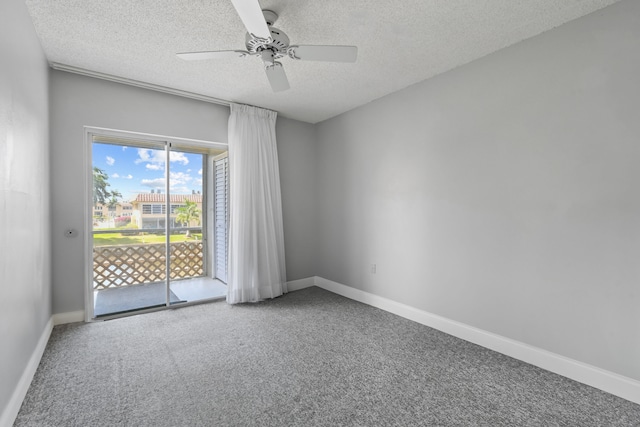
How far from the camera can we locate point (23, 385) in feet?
5.98

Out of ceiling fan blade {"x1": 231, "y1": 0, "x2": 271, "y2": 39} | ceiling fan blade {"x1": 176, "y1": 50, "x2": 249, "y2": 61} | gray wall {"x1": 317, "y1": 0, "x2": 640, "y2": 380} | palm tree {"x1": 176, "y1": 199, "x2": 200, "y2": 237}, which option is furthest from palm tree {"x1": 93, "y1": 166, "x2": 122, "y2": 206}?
gray wall {"x1": 317, "y1": 0, "x2": 640, "y2": 380}

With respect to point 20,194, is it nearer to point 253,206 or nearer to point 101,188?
point 101,188

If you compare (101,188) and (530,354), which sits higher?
(101,188)

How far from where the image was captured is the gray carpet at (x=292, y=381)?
67.1 inches

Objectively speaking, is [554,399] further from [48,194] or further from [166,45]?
[48,194]

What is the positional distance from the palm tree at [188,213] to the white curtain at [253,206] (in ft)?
2.18

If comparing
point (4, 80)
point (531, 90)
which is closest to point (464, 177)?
point (531, 90)

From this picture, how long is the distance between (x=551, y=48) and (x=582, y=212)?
1.24 metres

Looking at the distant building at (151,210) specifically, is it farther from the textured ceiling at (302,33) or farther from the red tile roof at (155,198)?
the textured ceiling at (302,33)

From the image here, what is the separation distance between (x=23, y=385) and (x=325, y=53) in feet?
9.44

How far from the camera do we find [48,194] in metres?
2.78

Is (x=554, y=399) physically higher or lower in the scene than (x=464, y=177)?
lower

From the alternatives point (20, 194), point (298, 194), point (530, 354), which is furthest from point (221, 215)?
point (530, 354)


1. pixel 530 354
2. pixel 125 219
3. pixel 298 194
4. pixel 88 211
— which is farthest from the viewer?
pixel 298 194
